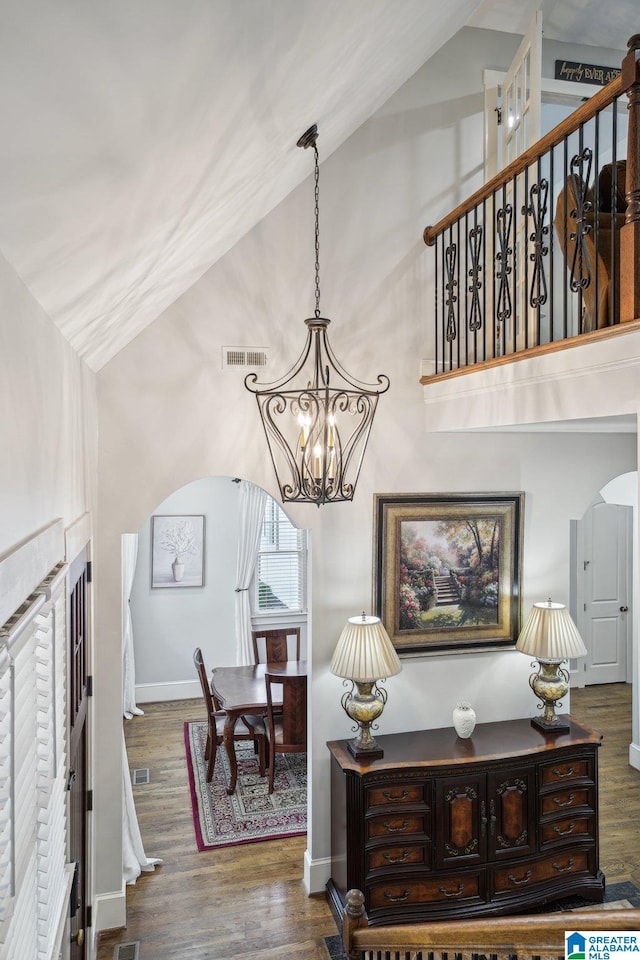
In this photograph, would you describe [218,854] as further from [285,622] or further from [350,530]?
[285,622]

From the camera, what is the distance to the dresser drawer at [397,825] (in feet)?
11.6

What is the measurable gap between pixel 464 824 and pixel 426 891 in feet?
1.36

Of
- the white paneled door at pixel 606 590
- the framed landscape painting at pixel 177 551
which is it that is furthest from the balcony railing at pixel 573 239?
the white paneled door at pixel 606 590

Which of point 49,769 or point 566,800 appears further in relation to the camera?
point 566,800

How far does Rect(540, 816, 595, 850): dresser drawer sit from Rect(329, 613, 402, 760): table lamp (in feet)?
3.68

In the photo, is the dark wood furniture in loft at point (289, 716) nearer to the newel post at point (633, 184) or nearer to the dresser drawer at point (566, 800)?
the dresser drawer at point (566, 800)

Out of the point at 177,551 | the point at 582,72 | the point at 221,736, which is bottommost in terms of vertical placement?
the point at 221,736

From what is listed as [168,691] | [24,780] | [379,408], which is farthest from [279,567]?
[24,780]

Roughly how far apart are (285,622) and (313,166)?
5.15 meters

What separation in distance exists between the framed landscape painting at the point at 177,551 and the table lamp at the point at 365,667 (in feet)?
11.9

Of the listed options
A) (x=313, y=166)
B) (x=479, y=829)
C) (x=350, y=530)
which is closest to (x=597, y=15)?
(x=313, y=166)

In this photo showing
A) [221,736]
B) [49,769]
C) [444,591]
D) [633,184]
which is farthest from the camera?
[221,736]

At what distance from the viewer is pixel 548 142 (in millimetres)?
2605
